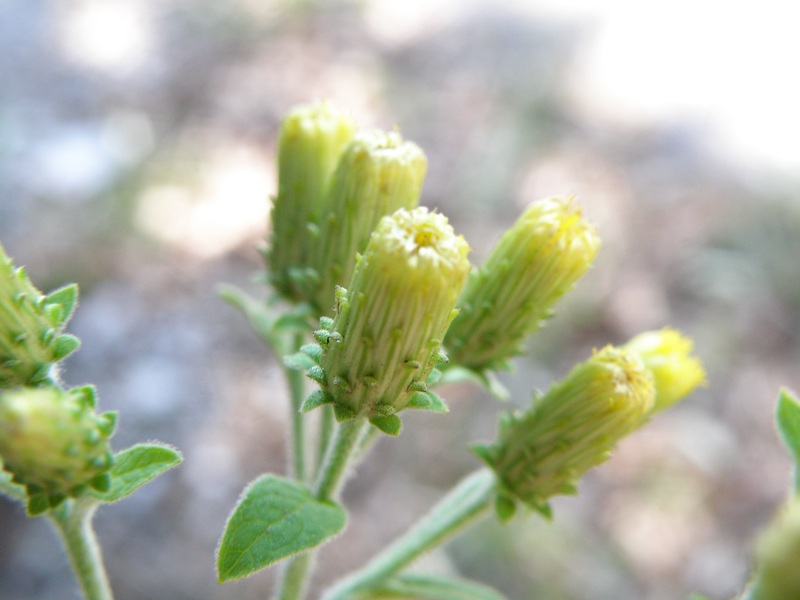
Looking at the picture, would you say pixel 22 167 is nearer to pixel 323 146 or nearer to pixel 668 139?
pixel 323 146

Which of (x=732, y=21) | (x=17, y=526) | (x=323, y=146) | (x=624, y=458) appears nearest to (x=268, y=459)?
(x=17, y=526)

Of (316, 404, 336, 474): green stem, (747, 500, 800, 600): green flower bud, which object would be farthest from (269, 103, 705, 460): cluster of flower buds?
(747, 500, 800, 600): green flower bud

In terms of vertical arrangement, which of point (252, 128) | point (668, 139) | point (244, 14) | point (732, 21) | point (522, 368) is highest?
point (244, 14)

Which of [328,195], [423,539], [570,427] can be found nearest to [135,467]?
[328,195]

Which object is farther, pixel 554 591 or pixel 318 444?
pixel 554 591

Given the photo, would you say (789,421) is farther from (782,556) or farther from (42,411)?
(42,411)

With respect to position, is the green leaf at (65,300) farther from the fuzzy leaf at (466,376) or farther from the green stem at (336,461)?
the fuzzy leaf at (466,376)

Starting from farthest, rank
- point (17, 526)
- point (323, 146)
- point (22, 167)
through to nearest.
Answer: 1. point (22, 167)
2. point (17, 526)
3. point (323, 146)
